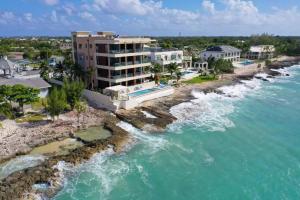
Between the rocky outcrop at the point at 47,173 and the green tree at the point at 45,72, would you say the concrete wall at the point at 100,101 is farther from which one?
the green tree at the point at 45,72

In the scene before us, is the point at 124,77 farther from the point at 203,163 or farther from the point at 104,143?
the point at 203,163

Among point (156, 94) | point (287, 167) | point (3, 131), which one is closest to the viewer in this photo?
point (287, 167)

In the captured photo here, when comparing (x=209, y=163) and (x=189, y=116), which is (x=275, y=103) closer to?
(x=189, y=116)

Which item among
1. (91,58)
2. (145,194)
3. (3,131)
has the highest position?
(91,58)

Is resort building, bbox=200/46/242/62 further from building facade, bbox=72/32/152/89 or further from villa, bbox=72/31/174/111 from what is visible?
building facade, bbox=72/32/152/89

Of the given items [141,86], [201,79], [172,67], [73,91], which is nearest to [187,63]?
[201,79]

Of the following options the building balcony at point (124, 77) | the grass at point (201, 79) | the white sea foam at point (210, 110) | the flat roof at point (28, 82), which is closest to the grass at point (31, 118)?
the flat roof at point (28, 82)

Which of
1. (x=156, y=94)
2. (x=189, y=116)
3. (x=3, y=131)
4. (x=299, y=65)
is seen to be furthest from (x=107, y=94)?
(x=299, y=65)
